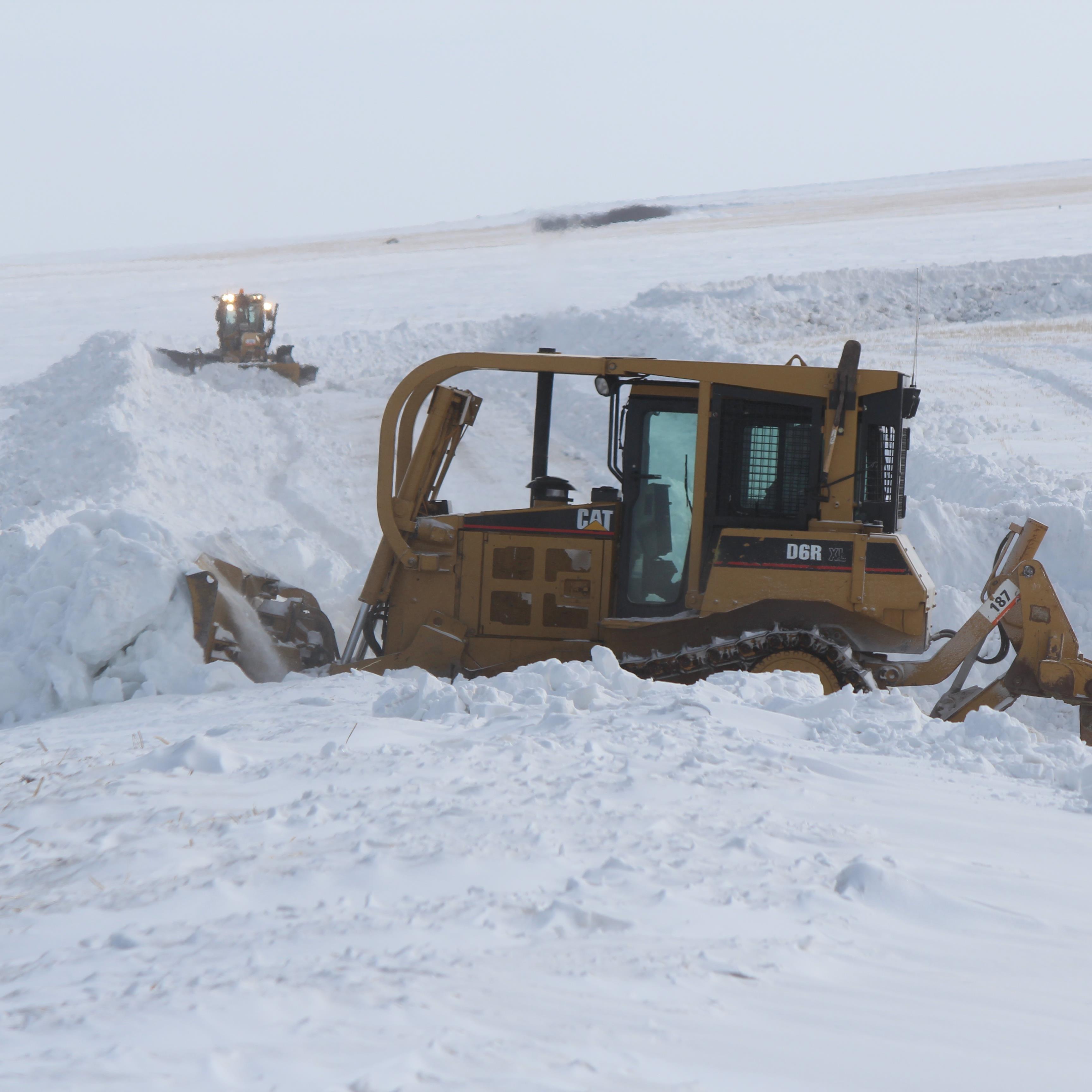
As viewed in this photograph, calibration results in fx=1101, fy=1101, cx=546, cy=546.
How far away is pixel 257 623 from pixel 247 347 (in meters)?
14.6

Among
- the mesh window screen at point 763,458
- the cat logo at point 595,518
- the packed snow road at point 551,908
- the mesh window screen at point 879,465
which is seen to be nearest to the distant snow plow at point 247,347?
the cat logo at point 595,518

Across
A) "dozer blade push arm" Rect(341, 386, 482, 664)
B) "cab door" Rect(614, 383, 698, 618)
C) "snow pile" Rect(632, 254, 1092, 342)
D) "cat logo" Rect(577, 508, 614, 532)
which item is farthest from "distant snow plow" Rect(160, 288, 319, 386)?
"cab door" Rect(614, 383, 698, 618)

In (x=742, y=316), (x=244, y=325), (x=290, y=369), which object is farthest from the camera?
(x=742, y=316)

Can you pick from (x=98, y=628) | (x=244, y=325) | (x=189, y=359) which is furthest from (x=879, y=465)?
(x=244, y=325)

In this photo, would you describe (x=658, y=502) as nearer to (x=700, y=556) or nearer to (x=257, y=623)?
(x=700, y=556)

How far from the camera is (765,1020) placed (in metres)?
2.47

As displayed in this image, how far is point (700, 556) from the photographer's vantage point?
21.5 ft

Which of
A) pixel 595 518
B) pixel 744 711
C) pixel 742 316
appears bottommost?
pixel 744 711

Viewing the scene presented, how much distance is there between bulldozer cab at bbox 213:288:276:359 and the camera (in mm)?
20781

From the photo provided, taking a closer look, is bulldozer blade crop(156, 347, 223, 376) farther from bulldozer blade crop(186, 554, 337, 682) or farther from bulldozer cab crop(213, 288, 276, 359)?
bulldozer blade crop(186, 554, 337, 682)

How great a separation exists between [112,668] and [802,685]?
13.7ft

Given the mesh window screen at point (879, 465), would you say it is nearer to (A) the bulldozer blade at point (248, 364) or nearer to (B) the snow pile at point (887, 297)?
(A) the bulldozer blade at point (248, 364)

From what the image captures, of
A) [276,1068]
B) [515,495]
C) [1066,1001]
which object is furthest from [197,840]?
[515,495]

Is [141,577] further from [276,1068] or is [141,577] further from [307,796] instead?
[276,1068]
